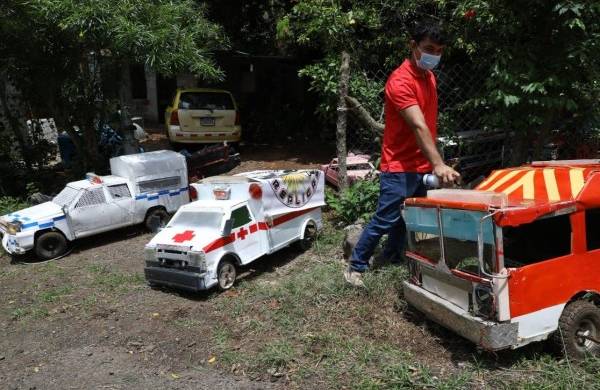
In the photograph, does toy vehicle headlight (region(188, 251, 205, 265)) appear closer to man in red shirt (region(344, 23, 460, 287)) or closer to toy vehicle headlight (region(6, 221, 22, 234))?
man in red shirt (region(344, 23, 460, 287))

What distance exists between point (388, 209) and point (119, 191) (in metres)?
4.63

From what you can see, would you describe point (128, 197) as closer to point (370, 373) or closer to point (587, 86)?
point (370, 373)

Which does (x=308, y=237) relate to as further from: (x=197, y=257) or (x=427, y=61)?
(x=427, y=61)

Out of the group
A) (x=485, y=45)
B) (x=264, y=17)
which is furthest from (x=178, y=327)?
(x=264, y=17)

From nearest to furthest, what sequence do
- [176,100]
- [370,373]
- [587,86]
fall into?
[370,373] < [587,86] < [176,100]

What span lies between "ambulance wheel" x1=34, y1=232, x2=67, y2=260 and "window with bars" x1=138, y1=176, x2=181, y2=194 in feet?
4.22

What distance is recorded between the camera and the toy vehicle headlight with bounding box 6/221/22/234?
22.1 ft

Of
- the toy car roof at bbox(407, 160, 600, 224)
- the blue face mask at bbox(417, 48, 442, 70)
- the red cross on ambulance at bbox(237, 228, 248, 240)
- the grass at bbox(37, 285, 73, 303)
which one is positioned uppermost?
the blue face mask at bbox(417, 48, 442, 70)

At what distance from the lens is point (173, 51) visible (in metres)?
7.84

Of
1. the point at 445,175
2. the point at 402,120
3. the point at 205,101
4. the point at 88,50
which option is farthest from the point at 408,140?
the point at 205,101

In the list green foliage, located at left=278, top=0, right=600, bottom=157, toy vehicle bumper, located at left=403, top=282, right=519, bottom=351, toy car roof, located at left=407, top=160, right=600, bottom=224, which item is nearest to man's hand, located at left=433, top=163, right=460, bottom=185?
toy car roof, located at left=407, top=160, right=600, bottom=224

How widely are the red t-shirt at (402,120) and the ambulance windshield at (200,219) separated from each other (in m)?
1.94

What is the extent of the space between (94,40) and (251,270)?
15.4 feet

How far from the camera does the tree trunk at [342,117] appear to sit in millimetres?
6730
